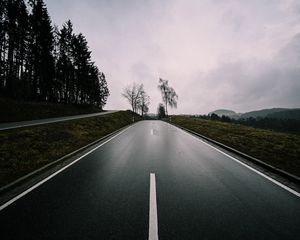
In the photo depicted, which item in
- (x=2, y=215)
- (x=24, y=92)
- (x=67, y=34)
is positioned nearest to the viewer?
(x=2, y=215)

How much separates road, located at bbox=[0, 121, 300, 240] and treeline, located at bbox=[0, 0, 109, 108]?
26.4m

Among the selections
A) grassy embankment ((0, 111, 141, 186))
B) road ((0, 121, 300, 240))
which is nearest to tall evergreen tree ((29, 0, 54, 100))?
grassy embankment ((0, 111, 141, 186))

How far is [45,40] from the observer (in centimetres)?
3103

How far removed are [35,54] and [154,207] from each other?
36399mm

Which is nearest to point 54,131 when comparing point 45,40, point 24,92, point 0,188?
point 0,188

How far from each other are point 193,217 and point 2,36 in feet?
117

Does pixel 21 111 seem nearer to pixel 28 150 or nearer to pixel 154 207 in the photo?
pixel 28 150

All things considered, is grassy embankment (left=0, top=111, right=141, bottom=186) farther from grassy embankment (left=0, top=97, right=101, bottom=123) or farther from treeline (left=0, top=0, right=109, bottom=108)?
treeline (left=0, top=0, right=109, bottom=108)

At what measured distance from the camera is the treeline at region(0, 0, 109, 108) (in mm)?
24906

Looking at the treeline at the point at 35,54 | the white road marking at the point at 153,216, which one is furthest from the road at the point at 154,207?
the treeline at the point at 35,54

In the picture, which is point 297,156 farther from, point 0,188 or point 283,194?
point 0,188

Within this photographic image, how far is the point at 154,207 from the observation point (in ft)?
11.4

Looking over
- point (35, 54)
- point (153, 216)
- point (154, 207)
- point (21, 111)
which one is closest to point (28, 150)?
point (154, 207)

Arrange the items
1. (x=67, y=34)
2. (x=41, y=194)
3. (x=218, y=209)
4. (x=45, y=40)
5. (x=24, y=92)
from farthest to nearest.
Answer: (x=67, y=34) < (x=45, y=40) < (x=24, y=92) < (x=41, y=194) < (x=218, y=209)
